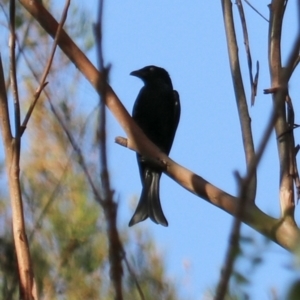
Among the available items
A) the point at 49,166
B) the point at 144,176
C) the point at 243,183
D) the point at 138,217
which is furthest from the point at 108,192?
the point at 144,176

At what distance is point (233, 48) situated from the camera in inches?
76.0

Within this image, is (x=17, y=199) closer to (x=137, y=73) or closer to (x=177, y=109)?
(x=177, y=109)

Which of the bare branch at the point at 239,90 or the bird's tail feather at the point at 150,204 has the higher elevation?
the bare branch at the point at 239,90

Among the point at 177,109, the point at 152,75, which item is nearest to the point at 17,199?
the point at 177,109

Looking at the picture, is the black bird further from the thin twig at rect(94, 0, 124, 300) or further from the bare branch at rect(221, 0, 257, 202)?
the thin twig at rect(94, 0, 124, 300)

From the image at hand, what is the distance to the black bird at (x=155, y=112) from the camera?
3.05 m

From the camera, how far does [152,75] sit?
371 centimetres

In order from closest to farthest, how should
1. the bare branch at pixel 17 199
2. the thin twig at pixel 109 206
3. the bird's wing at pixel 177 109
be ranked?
the thin twig at pixel 109 206
the bare branch at pixel 17 199
the bird's wing at pixel 177 109

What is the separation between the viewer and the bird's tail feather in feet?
8.52

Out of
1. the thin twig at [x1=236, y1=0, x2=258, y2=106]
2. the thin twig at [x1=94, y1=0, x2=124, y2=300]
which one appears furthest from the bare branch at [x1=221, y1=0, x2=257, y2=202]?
the thin twig at [x1=94, y1=0, x2=124, y2=300]

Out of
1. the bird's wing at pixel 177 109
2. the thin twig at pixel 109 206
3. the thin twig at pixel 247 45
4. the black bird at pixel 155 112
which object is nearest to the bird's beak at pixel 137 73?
the black bird at pixel 155 112

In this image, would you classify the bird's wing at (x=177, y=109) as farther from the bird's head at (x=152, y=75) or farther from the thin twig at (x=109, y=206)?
the thin twig at (x=109, y=206)

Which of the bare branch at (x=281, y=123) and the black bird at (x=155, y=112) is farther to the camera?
the black bird at (x=155, y=112)

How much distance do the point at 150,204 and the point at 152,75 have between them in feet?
3.74
